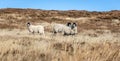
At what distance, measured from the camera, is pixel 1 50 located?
319 inches

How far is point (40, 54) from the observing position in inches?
320

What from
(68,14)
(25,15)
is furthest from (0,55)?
(68,14)

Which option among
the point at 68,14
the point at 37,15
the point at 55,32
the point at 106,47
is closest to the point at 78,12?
the point at 68,14

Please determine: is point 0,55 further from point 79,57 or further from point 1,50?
point 79,57

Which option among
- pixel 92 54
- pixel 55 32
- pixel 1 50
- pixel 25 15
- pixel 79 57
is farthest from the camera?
pixel 25 15

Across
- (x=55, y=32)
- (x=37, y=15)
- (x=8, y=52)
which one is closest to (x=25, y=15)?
(x=37, y=15)

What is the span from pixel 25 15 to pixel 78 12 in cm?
1267

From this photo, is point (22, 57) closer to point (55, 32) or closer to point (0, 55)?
point (0, 55)

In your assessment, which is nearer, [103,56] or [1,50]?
[103,56]

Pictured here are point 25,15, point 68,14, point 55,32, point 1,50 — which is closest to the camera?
point 1,50

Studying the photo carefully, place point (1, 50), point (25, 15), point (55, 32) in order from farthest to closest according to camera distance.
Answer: point (25, 15), point (55, 32), point (1, 50)

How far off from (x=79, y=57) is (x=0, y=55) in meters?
Result: 1.71

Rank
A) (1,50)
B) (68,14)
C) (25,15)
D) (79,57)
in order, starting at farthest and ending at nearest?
(68,14)
(25,15)
(1,50)
(79,57)

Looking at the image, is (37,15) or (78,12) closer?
(37,15)
